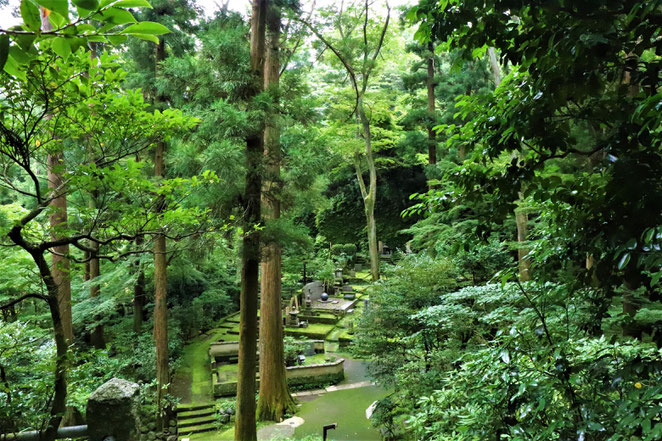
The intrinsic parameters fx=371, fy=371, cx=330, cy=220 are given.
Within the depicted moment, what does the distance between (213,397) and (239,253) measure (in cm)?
Answer: 650

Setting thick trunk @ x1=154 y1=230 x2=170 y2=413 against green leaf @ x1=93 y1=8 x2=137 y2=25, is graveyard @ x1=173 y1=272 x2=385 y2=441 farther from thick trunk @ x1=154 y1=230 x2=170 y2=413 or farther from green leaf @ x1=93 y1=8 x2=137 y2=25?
green leaf @ x1=93 y1=8 x2=137 y2=25

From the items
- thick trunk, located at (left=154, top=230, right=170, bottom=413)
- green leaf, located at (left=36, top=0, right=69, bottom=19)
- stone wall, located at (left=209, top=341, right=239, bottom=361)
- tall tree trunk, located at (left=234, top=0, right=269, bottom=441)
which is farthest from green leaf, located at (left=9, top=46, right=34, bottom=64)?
stone wall, located at (left=209, top=341, right=239, bottom=361)

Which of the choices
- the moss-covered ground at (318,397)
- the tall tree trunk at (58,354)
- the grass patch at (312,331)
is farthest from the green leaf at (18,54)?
the grass patch at (312,331)

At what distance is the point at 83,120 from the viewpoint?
2348mm

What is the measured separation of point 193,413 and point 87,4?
10.3m

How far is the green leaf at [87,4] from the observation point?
657 mm

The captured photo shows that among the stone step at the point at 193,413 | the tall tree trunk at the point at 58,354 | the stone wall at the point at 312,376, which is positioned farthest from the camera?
Answer: the stone wall at the point at 312,376

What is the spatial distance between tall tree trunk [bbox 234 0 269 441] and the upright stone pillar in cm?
330

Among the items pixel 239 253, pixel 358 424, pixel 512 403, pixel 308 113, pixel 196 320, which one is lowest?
pixel 358 424

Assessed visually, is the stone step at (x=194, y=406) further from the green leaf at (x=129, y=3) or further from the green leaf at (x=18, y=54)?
the green leaf at (x=129, y=3)

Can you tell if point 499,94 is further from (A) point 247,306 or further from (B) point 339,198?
(B) point 339,198

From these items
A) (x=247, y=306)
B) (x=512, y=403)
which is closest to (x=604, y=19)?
(x=512, y=403)

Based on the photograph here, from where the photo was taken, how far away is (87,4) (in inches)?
26.4

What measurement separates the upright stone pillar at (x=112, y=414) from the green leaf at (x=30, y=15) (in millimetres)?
2131
